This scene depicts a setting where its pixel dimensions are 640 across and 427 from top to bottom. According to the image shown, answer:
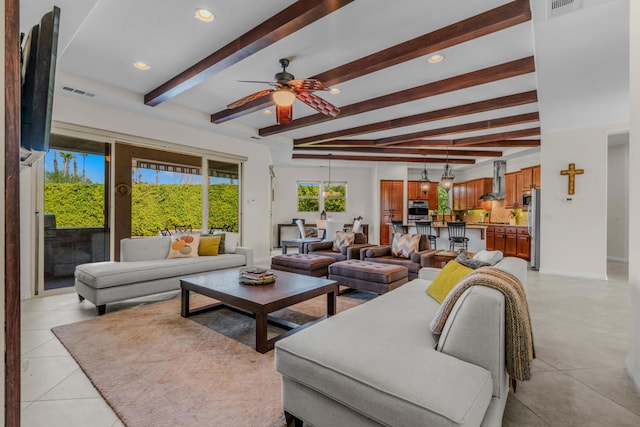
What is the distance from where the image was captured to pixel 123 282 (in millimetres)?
3473

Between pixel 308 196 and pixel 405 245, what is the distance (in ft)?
19.9

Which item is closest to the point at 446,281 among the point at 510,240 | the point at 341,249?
the point at 341,249

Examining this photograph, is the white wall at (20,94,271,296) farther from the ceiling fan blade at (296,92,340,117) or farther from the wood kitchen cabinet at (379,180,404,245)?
the wood kitchen cabinet at (379,180,404,245)

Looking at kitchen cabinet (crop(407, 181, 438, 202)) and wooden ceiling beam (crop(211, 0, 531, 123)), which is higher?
wooden ceiling beam (crop(211, 0, 531, 123))

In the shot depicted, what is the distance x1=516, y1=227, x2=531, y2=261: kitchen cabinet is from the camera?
263 inches

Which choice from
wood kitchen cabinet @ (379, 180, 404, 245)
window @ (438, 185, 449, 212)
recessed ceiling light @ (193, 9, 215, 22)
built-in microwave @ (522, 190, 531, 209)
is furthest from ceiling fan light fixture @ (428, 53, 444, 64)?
window @ (438, 185, 449, 212)

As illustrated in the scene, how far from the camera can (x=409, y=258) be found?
464 cm

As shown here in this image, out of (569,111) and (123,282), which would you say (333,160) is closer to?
(569,111)

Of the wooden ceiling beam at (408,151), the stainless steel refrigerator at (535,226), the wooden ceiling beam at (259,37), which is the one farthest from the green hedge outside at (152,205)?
the stainless steel refrigerator at (535,226)

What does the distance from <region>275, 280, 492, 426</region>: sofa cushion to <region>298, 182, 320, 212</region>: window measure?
8627mm

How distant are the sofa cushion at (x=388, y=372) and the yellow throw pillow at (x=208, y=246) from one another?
3276 millimetres

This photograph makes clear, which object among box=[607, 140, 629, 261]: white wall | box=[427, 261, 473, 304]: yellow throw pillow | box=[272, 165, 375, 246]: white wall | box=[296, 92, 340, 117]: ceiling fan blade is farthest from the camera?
box=[272, 165, 375, 246]: white wall

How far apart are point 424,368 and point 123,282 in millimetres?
3433

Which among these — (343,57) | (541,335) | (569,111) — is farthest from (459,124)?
(541,335)
